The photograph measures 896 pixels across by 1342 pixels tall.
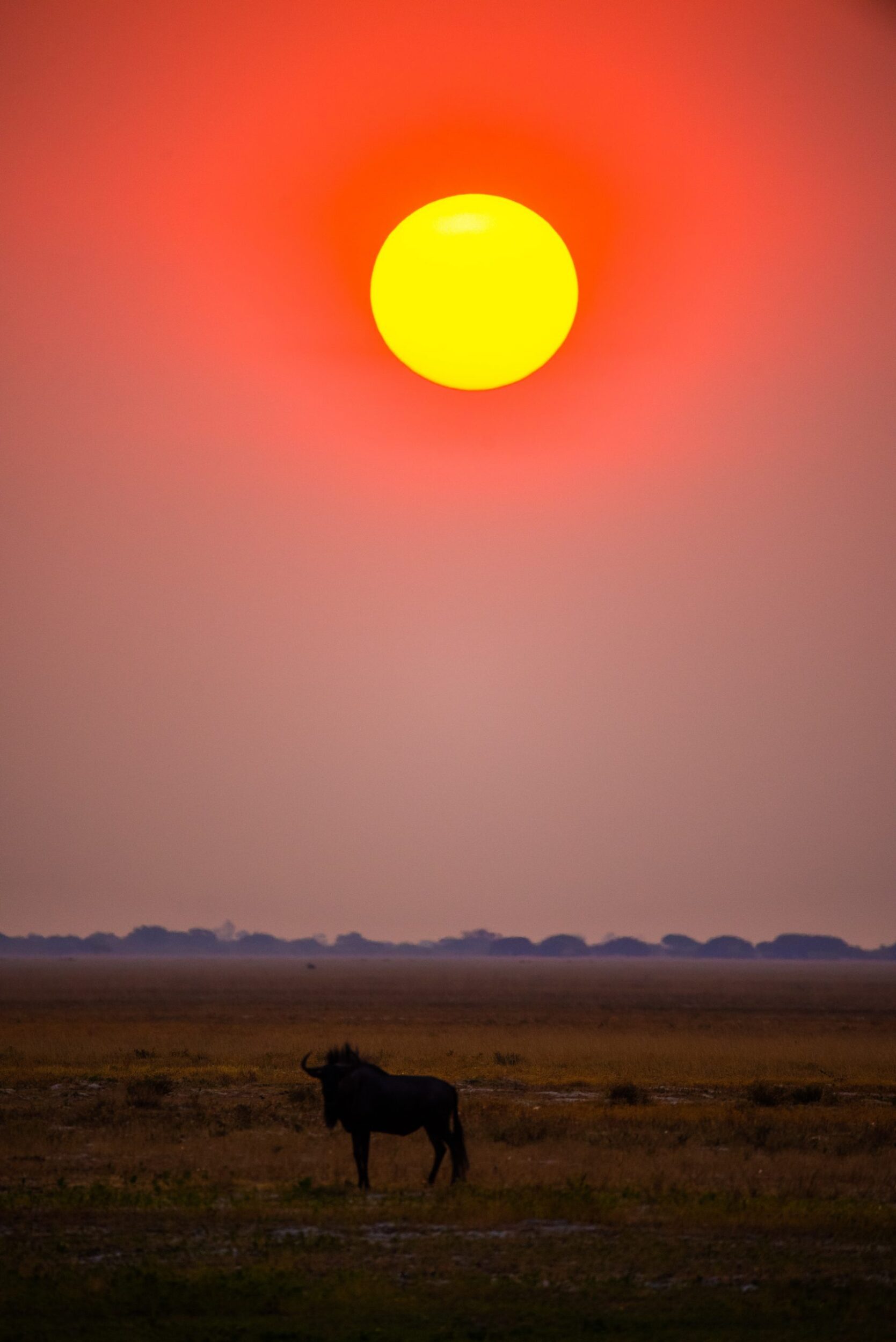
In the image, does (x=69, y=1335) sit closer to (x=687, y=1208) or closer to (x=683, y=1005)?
(x=687, y=1208)

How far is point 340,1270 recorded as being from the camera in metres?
11.3

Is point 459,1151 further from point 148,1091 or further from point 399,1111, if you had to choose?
point 148,1091

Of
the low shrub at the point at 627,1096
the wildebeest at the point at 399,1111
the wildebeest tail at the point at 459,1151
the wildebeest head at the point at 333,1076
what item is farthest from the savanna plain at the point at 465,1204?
the wildebeest head at the point at 333,1076

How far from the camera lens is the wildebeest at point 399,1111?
1534 cm

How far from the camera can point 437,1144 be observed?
1551cm

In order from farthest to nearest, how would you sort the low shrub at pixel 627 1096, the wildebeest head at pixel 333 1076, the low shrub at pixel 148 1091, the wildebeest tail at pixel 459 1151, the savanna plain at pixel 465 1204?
the low shrub at pixel 627 1096 < the low shrub at pixel 148 1091 < the wildebeest head at pixel 333 1076 < the wildebeest tail at pixel 459 1151 < the savanna plain at pixel 465 1204

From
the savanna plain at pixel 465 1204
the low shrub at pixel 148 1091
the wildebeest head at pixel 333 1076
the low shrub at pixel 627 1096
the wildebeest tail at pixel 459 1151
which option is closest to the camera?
the savanna plain at pixel 465 1204

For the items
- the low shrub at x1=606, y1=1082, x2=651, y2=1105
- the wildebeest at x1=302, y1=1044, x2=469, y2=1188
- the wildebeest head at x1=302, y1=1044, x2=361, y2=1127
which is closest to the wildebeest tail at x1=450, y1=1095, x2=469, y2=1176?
the wildebeest at x1=302, y1=1044, x2=469, y2=1188

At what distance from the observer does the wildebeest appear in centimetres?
1534

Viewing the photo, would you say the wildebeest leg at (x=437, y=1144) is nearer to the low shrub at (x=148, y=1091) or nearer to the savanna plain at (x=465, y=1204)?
the savanna plain at (x=465, y=1204)

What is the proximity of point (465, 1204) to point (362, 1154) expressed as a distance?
1.84 metres

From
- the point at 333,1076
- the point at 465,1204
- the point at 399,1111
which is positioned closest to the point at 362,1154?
the point at 399,1111

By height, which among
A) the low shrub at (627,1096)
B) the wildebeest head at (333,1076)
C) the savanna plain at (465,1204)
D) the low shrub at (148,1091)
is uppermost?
the wildebeest head at (333,1076)

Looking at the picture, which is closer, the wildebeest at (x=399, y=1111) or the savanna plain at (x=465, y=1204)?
the savanna plain at (x=465, y=1204)
